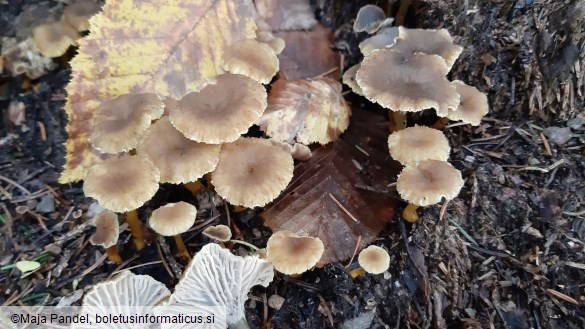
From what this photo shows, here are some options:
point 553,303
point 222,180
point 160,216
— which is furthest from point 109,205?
point 553,303

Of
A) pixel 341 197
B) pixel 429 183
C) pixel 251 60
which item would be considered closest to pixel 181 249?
pixel 341 197

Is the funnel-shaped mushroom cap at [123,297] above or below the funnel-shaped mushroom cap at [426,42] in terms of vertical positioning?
below

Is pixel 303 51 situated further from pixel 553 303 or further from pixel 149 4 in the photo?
pixel 553 303

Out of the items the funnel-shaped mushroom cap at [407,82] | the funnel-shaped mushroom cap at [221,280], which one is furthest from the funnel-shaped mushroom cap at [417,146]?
the funnel-shaped mushroom cap at [221,280]

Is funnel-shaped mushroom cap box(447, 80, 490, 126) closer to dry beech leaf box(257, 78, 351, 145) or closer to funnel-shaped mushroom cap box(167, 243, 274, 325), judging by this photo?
dry beech leaf box(257, 78, 351, 145)

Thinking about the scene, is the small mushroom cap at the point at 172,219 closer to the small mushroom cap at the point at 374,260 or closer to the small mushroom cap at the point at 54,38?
the small mushroom cap at the point at 374,260

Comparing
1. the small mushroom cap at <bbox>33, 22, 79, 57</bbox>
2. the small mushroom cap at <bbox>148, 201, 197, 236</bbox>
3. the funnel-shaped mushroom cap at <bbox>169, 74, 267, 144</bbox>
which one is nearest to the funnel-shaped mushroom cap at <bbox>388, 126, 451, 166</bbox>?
the funnel-shaped mushroom cap at <bbox>169, 74, 267, 144</bbox>
